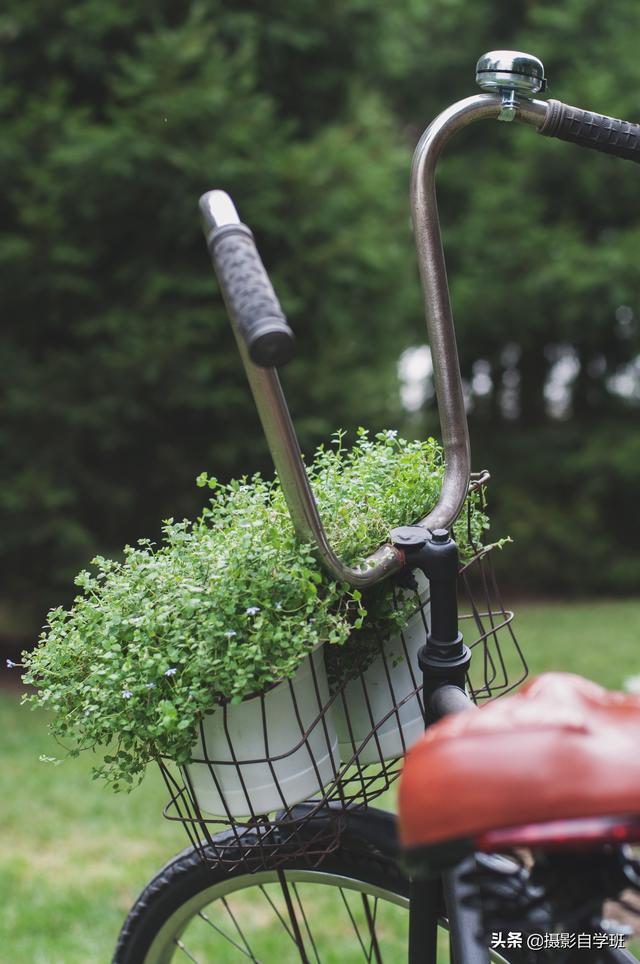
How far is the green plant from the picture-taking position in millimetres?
956

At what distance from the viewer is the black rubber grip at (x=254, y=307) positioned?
2.36 feet

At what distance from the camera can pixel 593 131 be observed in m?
1.15

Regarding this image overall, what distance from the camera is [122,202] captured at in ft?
17.6

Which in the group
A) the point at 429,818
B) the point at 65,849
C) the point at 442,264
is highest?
the point at 65,849

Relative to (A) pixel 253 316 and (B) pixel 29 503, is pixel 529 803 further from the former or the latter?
(B) pixel 29 503

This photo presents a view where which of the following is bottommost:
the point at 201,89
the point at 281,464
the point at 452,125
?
the point at 281,464

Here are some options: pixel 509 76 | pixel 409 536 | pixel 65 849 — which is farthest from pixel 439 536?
pixel 65 849

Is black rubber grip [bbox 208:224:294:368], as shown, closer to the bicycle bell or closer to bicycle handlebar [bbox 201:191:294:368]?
bicycle handlebar [bbox 201:191:294:368]

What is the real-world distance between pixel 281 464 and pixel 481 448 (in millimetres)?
8268

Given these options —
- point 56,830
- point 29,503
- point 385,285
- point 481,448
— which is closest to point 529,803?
point 56,830

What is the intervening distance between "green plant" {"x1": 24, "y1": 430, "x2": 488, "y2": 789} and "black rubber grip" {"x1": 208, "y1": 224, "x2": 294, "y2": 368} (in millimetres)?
282

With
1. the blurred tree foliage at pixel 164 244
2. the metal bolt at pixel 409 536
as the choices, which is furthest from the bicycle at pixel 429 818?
the blurred tree foliage at pixel 164 244

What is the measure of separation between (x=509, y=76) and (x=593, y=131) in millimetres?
135

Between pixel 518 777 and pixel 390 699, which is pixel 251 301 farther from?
pixel 390 699
